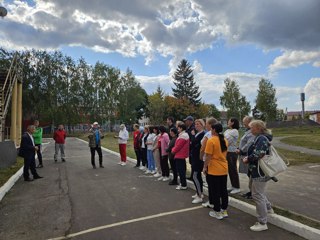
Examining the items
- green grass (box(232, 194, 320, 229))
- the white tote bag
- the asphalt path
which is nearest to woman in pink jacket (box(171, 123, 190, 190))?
the asphalt path

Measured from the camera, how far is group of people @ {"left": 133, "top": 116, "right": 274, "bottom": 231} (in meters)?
5.07

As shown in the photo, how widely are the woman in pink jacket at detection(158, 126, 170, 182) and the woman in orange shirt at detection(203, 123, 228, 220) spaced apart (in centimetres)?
358

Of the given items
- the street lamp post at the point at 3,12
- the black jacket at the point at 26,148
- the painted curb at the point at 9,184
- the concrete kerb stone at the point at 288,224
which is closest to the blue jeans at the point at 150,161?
the black jacket at the point at 26,148

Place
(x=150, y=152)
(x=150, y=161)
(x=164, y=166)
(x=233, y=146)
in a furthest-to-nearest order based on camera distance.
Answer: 1. (x=150, y=161)
2. (x=150, y=152)
3. (x=164, y=166)
4. (x=233, y=146)

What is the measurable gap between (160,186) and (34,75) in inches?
1988

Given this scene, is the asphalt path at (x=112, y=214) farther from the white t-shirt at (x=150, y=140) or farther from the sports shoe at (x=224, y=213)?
the white t-shirt at (x=150, y=140)

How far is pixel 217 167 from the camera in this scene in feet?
18.3

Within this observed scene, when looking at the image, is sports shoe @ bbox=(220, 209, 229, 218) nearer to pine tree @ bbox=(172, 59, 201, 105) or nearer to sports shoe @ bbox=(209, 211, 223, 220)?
sports shoe @ bbox=(209, 211, 223, 220)

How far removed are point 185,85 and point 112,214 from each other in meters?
66.6

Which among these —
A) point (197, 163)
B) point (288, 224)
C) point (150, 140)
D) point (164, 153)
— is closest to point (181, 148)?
point (197, 163)

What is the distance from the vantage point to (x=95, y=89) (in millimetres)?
61906

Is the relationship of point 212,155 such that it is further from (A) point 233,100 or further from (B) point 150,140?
(A) point 233,100

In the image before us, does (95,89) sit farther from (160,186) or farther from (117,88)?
(160,186)

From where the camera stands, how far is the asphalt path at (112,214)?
4.91 metres
